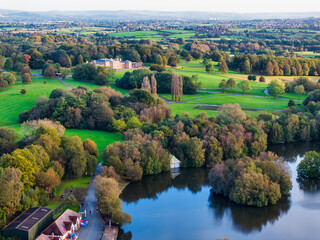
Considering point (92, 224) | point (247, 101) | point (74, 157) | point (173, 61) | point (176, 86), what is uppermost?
point (173, 61)

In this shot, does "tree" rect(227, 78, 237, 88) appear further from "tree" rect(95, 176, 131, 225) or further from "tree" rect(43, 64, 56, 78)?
"tree" rect(95, 176, 131, 225)

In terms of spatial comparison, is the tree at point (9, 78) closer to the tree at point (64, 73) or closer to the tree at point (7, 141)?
the tree at point (64, 73)

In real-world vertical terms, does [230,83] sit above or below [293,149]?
above

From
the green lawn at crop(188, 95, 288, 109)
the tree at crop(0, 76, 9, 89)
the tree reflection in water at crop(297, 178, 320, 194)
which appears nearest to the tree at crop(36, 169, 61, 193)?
the tree reflection in water at crop(297, 178, 320, 194)


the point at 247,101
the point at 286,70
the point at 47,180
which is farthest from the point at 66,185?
the point at 286,70

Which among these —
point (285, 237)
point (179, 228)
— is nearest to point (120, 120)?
point (179, 228)

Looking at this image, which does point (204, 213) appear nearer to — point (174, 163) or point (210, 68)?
point (174, 163)

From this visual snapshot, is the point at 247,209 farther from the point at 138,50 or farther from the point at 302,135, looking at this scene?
the point at 138,50
